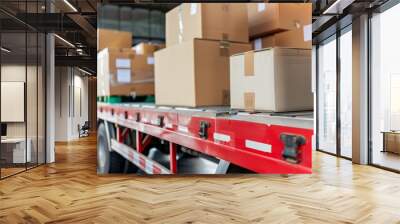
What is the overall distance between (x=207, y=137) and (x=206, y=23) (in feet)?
4.12

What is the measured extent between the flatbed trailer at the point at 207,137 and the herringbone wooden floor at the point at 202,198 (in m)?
0.30

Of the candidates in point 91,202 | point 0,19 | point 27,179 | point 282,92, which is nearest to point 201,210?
point 91,202

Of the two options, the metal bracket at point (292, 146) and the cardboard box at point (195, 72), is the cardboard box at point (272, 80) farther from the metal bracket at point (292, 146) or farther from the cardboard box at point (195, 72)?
the metal bracket at point (292, 146)

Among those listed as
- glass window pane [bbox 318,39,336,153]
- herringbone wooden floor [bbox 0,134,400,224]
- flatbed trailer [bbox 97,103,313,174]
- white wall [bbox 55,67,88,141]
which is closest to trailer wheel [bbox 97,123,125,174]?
flatbed trailer [bbox 97,103,313,174]

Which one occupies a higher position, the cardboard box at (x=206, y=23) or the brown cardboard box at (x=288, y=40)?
the cardboard box at (x=206, y=23)

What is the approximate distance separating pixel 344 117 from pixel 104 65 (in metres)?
4.68

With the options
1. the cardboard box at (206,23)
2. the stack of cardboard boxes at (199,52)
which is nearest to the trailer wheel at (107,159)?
the stack of cardboard boxes at (199,52)

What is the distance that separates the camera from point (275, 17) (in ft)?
13.9

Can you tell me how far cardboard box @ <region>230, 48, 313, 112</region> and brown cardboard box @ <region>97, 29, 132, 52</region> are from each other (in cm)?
120

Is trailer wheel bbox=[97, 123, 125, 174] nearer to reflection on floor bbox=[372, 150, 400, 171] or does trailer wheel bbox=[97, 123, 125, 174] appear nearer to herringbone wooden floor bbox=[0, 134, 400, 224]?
herringbone wooden floor bbox=[0, 134, 400, 224]

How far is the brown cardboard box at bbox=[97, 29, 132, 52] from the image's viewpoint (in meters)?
4.29

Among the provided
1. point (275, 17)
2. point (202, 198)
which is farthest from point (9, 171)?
point (275, 17)

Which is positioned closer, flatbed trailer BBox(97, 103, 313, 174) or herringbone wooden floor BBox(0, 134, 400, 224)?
herringbone wooden floor BBox(0, 134, 400, 224)

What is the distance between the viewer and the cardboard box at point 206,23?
4.19m
